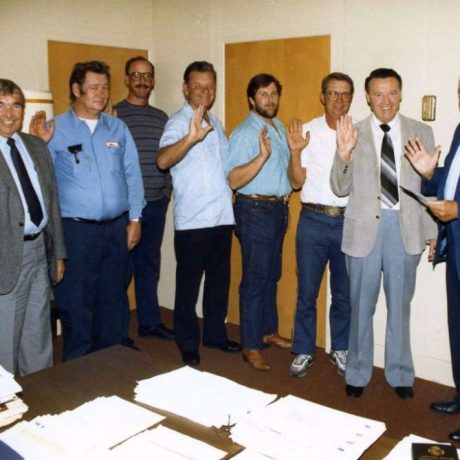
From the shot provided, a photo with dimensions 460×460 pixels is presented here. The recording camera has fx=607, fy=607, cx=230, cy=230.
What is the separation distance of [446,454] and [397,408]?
73.8 inches

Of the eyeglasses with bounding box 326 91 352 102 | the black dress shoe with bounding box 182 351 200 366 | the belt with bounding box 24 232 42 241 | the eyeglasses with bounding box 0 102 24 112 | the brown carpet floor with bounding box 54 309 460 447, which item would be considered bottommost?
the brown carpet floor with bounding box 54 309 460 447

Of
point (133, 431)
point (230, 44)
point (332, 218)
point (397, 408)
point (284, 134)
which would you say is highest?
point (230, 44)

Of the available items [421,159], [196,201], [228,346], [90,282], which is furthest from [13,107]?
[228,346]

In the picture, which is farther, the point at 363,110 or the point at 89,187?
the point at 363,110

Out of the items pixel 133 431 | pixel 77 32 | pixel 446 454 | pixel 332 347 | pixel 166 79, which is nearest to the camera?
pixel 446 454

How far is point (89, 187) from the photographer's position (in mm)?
3166

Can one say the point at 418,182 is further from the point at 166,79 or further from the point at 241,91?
the point at 166,79

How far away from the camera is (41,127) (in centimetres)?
321

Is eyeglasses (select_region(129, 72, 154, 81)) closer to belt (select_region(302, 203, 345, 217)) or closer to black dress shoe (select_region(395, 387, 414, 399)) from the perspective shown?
belt (select_region(302, 203, 345, 217))

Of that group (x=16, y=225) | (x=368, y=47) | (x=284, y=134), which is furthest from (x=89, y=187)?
(x=368, y=47)

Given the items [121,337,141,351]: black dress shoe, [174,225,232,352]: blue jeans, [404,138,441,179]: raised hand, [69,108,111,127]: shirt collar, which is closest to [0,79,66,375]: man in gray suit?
[69,108,111,127]: shirt collar

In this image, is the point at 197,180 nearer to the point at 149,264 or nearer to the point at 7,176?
the point at 149,264

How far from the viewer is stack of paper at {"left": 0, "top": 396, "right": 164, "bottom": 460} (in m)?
1.35

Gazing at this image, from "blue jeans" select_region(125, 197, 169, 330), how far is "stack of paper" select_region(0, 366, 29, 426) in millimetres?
2538
